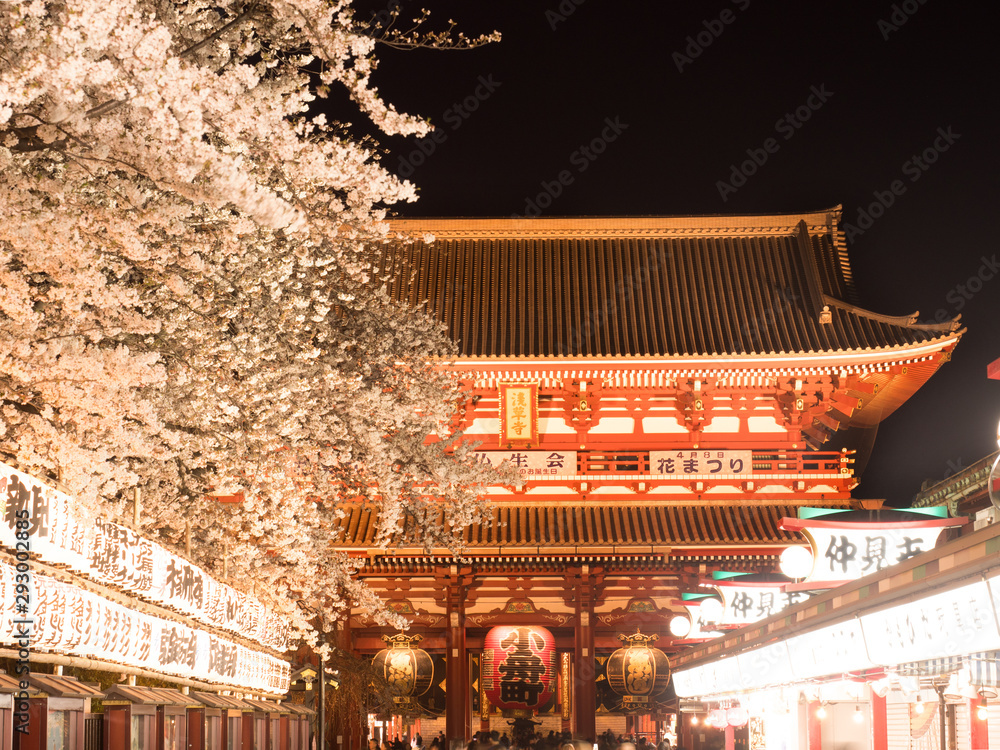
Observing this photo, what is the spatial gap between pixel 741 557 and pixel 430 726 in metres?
16.3

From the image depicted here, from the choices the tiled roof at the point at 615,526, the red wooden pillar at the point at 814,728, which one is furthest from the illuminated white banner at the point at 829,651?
the tiled roof at the point at 615,526

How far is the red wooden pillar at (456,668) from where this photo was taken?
787 inches

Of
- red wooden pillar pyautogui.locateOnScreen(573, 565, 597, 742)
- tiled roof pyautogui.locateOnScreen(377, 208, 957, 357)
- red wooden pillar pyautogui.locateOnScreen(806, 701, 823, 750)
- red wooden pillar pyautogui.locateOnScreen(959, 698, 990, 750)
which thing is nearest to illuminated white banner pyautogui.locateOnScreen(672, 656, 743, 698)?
red wooden pillar pyautogui.locateOnScreen(806, 701, 823, 750)

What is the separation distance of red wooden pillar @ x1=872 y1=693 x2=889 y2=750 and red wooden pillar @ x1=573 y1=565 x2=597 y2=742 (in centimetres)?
910

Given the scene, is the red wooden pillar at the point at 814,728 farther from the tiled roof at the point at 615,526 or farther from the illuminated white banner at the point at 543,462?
the illuminated white banner at the point at 543,462

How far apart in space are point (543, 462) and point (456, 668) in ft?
14.8

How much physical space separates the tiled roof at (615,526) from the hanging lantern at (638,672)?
2.29 metres

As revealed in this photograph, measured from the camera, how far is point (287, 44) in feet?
27.2

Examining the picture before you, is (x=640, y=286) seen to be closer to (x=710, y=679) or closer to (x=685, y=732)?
(x=685, y=732)

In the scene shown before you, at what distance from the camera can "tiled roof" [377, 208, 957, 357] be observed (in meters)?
21.6

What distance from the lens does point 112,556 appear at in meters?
8.14

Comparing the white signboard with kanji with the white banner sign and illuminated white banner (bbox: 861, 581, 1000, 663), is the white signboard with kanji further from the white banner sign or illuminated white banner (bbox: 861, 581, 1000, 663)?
illuminated white banner (bbox: 861, 581, 1000, 663)

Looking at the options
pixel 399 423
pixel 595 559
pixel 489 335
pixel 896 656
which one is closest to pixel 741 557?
pixel 595 559

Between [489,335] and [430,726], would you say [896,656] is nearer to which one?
[489,335]
